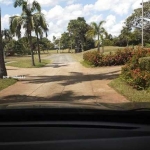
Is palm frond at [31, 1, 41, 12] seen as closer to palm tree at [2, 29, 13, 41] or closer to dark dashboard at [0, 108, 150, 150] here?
dark dashboard at [0, 108, 150, 150]

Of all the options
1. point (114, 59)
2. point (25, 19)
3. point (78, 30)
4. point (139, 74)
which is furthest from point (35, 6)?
point (78, 30)

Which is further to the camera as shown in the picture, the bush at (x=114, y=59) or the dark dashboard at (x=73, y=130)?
the bush at (x=114, y=59)

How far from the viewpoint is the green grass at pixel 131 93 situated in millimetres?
10976

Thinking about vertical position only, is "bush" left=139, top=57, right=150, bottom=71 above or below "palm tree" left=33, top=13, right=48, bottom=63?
below

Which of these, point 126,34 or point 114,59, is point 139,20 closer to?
point 126,34

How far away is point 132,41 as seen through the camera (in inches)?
3059

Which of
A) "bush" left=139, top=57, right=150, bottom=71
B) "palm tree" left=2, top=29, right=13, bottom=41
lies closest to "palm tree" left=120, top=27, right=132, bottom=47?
"palm tree" left=2, top=29, right=13, bottom=41

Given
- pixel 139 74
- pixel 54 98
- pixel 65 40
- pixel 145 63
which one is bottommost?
pixel 65 40

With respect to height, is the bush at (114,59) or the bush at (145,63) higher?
the bush at (145,63)

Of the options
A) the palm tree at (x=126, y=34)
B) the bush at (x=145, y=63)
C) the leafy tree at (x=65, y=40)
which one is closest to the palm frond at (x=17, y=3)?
the bush at (x=145, y=63)

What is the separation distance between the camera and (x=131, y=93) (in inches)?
481

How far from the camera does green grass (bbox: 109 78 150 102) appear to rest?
432 inches

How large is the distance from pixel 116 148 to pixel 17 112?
0.71m

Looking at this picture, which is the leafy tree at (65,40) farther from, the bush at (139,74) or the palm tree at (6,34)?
the bush at (139,74)
